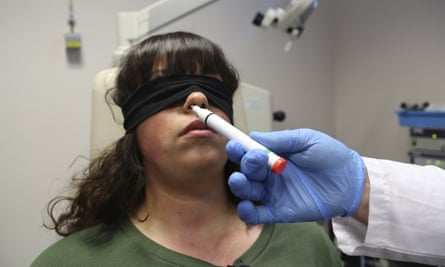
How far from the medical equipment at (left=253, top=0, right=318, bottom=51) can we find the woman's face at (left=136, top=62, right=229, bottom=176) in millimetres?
894

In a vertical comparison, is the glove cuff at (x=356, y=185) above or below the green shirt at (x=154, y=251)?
above

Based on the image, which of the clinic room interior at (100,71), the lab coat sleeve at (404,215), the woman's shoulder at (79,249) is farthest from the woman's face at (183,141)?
the clinic room interior at (100,71)

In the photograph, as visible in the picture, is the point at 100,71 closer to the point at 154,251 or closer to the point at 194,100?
the point at 194,100

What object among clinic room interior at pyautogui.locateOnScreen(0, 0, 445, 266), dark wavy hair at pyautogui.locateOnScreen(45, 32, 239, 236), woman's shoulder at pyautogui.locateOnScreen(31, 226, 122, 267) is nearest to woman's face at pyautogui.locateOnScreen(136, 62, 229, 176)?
dark wavy hair at pyautogui.locateOnScreen(45, 32, 239, 236)

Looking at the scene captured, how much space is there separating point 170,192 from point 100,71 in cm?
122

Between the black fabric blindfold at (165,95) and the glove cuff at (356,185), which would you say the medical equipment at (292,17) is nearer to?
the black fabric blindfold at (165,95)

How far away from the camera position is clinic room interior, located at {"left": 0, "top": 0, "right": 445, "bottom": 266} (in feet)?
6.61

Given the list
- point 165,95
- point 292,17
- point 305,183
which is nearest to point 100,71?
point 292,17

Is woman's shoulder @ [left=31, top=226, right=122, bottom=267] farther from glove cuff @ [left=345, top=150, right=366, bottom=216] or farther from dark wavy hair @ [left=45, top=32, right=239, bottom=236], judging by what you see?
glove cuff @ [left=345, top=150, right=366, bottom=216]

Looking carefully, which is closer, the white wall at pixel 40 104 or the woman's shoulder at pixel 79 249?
the woman's shoulder at pixel 79 249

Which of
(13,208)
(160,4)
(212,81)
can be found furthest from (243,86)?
(13,208)

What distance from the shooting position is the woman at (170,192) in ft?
3.00

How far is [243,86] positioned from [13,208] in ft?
4.72

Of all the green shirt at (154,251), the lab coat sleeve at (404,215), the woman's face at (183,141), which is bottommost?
the green shirt at (154,251)
